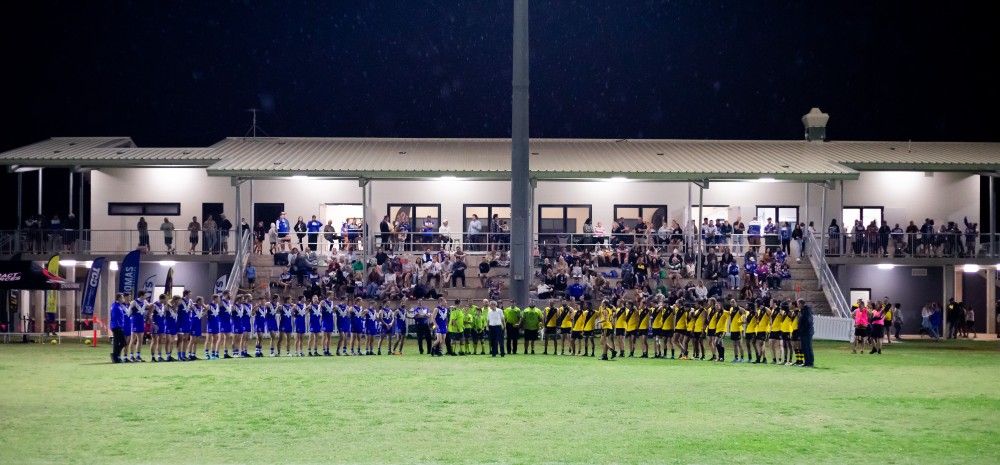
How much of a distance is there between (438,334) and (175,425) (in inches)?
589

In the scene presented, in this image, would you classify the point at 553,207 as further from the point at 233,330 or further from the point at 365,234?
the point at 233,330

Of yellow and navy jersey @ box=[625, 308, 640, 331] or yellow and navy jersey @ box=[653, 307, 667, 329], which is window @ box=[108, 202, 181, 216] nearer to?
yellow and navy jersey @ box=[625, 308, 640, 331]

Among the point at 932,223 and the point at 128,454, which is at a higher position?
the point at 932,223

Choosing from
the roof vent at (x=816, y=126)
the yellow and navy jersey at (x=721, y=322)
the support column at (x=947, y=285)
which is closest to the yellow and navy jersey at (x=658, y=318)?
the yellow and navy jersey at (x=721, y=322)

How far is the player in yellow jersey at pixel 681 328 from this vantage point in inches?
1109

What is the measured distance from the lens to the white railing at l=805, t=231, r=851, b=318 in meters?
39.5

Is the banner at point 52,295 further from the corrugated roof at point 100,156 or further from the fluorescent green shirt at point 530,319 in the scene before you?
the fluorescent green shirt at point 530,319

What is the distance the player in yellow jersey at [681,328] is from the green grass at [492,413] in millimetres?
2654

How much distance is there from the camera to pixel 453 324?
29.5 m

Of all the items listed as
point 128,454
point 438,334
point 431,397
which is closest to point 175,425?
point 128,454

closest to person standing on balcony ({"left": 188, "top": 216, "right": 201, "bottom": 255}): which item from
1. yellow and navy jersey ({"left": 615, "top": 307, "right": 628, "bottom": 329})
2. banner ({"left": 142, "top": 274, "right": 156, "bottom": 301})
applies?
banner ({"left": 142, "top": 274, "right": 156, "bottom": 301})

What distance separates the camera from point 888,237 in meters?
43.0

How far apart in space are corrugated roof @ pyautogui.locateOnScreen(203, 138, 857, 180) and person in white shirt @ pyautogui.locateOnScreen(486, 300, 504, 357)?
13136 millimetres

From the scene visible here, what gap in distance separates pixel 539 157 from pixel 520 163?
1283 cm
